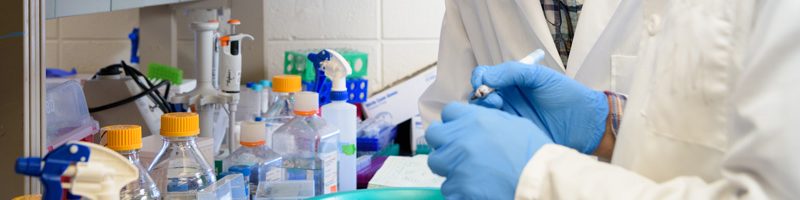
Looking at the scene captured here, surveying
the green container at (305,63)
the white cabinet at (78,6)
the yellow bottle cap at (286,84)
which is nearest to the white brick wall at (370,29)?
the green container at (305,63)

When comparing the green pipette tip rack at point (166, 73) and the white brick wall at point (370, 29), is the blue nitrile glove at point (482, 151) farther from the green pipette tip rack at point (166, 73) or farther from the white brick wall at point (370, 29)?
the white brick wall at point (370, 29)

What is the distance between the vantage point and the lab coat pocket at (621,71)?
160 centimetres

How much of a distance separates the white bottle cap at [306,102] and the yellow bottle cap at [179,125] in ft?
1.47

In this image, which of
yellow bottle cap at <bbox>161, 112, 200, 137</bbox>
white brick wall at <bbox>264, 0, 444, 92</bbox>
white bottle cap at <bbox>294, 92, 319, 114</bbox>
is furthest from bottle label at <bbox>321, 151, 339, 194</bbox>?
white brick wall at <bbox>264, 0, 444, 92</bbox>

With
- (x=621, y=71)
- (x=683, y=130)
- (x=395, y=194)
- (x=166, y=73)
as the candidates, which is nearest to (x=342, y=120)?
(x=395, y=194)

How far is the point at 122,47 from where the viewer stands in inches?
126

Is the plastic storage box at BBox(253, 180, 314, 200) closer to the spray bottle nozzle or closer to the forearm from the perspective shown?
the spray bottle nozzle

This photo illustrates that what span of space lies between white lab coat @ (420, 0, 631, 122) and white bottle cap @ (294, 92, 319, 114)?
397mm

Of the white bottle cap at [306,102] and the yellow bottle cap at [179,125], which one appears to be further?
the white bottle cap at [306,102]

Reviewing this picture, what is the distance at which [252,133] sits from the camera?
62.4 inches

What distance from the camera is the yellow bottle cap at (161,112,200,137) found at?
4.02ft

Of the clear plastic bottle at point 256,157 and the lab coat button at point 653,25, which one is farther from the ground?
the lab coat button at point 653,25

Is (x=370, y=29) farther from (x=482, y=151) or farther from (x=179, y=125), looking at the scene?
(x=482, y=151)

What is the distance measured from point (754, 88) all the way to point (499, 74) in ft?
1.62
